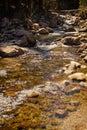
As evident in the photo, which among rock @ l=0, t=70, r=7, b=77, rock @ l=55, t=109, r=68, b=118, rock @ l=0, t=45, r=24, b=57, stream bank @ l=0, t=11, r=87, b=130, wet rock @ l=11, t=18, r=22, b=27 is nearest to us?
stream bank @ l=0, t=11, r=87, b=130

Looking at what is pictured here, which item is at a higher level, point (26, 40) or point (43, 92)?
point (43, 92)

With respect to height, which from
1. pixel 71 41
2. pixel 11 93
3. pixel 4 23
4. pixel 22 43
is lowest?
pixel 71 41

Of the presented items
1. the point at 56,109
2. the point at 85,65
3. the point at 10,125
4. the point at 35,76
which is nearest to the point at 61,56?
the point at 85,65

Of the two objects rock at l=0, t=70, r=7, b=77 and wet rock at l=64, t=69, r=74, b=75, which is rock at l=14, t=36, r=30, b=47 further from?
wet rock at l=64, t=69, r=74, b=75

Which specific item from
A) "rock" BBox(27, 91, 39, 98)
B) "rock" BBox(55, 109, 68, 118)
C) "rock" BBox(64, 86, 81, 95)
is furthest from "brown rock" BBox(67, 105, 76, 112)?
"rock" BBox(27, 91, 39, 98)

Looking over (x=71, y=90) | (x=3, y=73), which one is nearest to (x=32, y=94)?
(x=71, y=90)

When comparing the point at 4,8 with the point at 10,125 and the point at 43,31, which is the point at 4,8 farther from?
the point at 10,125

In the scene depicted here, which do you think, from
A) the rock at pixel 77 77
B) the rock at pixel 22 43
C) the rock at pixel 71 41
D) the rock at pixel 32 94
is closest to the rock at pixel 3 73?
the rock at pixel 32 94

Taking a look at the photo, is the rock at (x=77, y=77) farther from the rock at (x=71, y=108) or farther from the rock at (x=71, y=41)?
the rock at (x=71, y=41)

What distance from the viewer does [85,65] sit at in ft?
41.0

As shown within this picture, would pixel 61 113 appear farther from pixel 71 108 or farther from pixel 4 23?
pixel 4 23

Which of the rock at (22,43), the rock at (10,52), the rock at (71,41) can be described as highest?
the rock at (10,52)

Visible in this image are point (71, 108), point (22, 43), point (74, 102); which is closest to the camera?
point (71, 108)

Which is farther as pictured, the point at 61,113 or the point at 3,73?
the point at 3,73
